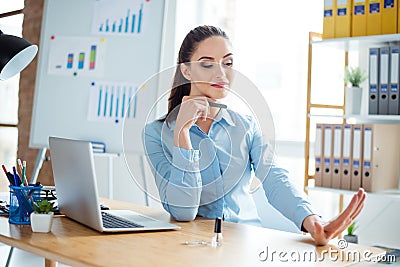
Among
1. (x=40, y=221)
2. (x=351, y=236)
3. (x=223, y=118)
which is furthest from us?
(x=351, y=236)

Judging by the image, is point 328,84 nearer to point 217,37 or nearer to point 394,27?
point 394,27

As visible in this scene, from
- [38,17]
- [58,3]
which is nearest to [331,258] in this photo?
[58,3]

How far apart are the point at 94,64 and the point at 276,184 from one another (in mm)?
1895

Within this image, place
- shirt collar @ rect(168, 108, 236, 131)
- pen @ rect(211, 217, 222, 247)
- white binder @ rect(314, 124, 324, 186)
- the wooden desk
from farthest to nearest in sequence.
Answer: white binder @ rect(314, 124, 324, 186) < shirt collar @ rect(168, 108, 236, 131) < pen @ rect(211, 217, 222, 247) < the wooden desk

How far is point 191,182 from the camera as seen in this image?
67.7 inches

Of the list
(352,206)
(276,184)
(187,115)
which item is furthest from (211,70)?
(352,206)

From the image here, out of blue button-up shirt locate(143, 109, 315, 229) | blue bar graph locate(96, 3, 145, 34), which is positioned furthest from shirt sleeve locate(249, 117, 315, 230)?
blue bar graph locate(96, 3, 145, 34)

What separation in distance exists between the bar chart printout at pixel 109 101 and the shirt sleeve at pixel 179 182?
1481 millimetres

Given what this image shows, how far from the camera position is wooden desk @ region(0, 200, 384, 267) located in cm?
115

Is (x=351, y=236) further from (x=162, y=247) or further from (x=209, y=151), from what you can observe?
(x=162, y=247)

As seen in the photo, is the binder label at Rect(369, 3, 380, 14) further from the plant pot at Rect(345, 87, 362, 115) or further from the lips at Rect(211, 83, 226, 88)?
the lips at Rect(211, 83, 226, 88)

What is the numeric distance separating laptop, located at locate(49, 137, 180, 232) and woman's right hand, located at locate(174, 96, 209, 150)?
0.79 feet

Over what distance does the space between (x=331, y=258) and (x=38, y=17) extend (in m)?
3.57

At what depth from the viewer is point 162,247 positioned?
4.19 feet
